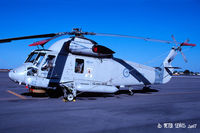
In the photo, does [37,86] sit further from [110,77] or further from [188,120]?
[188,120]

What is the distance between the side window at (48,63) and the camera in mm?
11094

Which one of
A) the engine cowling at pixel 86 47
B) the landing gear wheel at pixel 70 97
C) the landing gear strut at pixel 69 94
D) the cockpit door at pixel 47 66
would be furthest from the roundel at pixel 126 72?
the cockpit door at pixel 47 66

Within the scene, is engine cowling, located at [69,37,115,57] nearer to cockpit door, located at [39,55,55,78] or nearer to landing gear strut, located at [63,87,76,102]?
cockpit door, located at [39,55,55,78]

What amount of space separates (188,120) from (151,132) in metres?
2.40

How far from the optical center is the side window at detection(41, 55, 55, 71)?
11094 mm

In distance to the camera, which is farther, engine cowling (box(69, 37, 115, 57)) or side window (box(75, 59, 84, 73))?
side window (box(75, 59, 84, 73))

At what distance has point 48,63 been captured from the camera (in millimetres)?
11266

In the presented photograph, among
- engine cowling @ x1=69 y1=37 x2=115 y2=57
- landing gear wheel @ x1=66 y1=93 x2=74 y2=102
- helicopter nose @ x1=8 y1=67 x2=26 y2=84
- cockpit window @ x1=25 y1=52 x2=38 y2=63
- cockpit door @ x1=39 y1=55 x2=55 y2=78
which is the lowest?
landing gear wheel @ x1=66 y1=93 x2=74 y2=102

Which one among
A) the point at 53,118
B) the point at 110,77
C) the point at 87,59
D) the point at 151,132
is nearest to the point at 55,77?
the point at 87,59

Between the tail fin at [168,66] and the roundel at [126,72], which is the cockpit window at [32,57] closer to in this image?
the roundel at [126,72]

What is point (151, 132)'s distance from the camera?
5.45 metres

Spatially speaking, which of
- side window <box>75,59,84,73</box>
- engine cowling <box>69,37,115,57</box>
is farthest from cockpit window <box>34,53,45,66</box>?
side window <box>75,59,84,73</box>

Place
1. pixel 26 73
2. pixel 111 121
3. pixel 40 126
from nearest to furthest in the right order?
pixel 40 126, pixel 111 121, pixel 26 73

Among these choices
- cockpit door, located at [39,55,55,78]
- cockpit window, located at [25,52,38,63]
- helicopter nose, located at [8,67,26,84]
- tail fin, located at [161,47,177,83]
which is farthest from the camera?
tail fin, located at [161,47,177,83]
